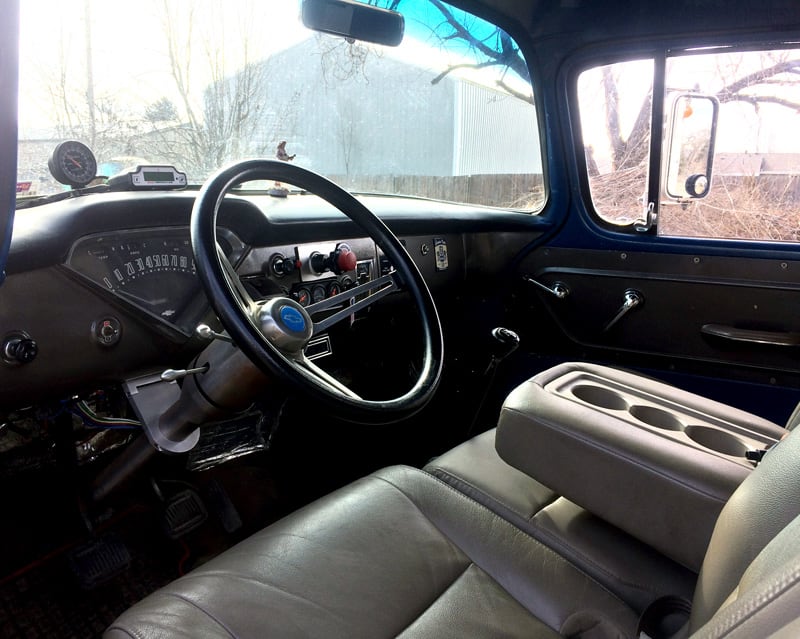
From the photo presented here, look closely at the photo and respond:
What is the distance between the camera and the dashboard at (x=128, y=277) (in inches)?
47.6

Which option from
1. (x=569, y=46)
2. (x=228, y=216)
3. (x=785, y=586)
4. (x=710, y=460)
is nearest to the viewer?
(x=785, y=586)

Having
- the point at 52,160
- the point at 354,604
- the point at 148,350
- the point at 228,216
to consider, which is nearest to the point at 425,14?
the point at 228,216

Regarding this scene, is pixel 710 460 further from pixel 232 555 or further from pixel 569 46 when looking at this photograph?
pixel 569 46

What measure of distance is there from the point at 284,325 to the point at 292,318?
2cm

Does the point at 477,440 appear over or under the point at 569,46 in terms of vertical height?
under

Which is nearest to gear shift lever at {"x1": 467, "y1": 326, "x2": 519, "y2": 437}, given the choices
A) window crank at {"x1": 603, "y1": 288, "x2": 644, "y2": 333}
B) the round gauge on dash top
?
window crank at {"x1": 603, "y1": 288, "x2": 644, "y2": 333}

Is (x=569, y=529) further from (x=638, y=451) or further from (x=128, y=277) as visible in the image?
(x=128, y=277)

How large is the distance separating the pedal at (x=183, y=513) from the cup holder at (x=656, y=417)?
4.05ft

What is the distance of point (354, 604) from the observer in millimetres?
897

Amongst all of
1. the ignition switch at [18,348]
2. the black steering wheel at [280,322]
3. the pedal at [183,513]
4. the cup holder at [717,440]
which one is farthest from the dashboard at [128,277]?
the cup holder at [717,440]

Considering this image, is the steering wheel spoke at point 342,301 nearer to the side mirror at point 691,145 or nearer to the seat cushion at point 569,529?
the seat cushion at point 569,529

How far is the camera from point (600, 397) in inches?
53.9

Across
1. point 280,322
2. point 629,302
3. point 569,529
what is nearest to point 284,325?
point 280,322

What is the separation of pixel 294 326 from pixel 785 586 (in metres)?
0.84
